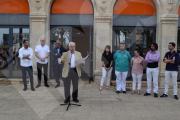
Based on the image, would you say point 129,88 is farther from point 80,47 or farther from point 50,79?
point 80,47

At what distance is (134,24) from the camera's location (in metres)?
10.3

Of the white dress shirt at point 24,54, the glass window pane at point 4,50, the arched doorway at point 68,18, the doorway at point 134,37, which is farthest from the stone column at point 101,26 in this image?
the glass window pane at point 4,50

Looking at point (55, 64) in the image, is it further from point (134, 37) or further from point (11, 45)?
point (134, 37)

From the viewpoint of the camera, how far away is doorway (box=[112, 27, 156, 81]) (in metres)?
10.4

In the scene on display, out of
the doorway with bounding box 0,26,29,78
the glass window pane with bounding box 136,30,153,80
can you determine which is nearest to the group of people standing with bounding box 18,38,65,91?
the doorway with bounding box 0,26,29,78

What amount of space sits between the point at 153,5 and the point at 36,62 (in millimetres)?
5931

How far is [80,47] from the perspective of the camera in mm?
23562

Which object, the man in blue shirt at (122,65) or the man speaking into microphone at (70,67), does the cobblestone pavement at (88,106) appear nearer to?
the man in blue shirt at (122,65)

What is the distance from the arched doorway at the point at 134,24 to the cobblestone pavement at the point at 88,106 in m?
2.60

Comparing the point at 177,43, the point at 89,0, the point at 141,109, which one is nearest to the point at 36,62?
the point at 89,0

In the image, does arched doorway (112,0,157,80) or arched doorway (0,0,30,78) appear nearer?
arched doorway (112,0,157,80)

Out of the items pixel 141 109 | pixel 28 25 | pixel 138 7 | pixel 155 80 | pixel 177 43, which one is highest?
pixel 138 7

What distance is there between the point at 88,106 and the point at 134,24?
5208 mm

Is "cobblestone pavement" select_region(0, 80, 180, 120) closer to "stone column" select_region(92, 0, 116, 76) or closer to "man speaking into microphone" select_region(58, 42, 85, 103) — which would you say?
"man speaking into microphone" select_region(58, 42, 85, 103)
